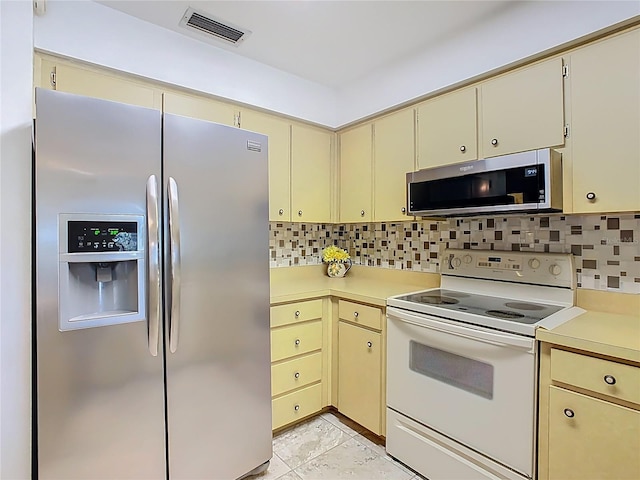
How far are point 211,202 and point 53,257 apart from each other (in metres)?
0.59

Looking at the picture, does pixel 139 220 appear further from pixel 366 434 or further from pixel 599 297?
pixel 599 297

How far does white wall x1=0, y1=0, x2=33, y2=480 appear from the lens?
1.21 m

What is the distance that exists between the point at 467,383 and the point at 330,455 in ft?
2.91

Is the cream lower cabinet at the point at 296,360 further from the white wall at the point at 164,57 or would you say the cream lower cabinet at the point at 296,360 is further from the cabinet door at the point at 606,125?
the cabinet door at the point at 606,125

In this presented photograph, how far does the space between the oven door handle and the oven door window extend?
4.5 inches

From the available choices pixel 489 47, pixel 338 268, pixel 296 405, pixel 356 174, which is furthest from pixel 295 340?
pixel 489 47

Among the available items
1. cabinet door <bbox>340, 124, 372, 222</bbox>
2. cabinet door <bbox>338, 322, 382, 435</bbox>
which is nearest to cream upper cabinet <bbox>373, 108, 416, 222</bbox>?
cabinet door <bbox>340, 124, 372, 222</bbox>

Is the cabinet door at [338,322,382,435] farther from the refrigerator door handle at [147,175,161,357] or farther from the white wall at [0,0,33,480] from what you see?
the white wall at [0,0,33,480]

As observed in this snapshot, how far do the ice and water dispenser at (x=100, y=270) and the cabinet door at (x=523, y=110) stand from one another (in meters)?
1.70

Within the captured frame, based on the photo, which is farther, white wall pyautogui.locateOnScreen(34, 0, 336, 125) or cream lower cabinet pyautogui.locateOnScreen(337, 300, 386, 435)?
cream lower cabinet pyautogui.locateOnScreen(337, 300, 386, 435)

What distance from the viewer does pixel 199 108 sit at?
80.8 inches

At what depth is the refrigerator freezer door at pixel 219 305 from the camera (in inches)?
56.9

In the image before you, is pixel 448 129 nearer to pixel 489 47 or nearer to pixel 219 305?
pixel 489 47

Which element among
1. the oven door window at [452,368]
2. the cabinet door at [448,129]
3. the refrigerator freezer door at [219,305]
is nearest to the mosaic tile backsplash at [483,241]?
the cabinet door at [448,129]
